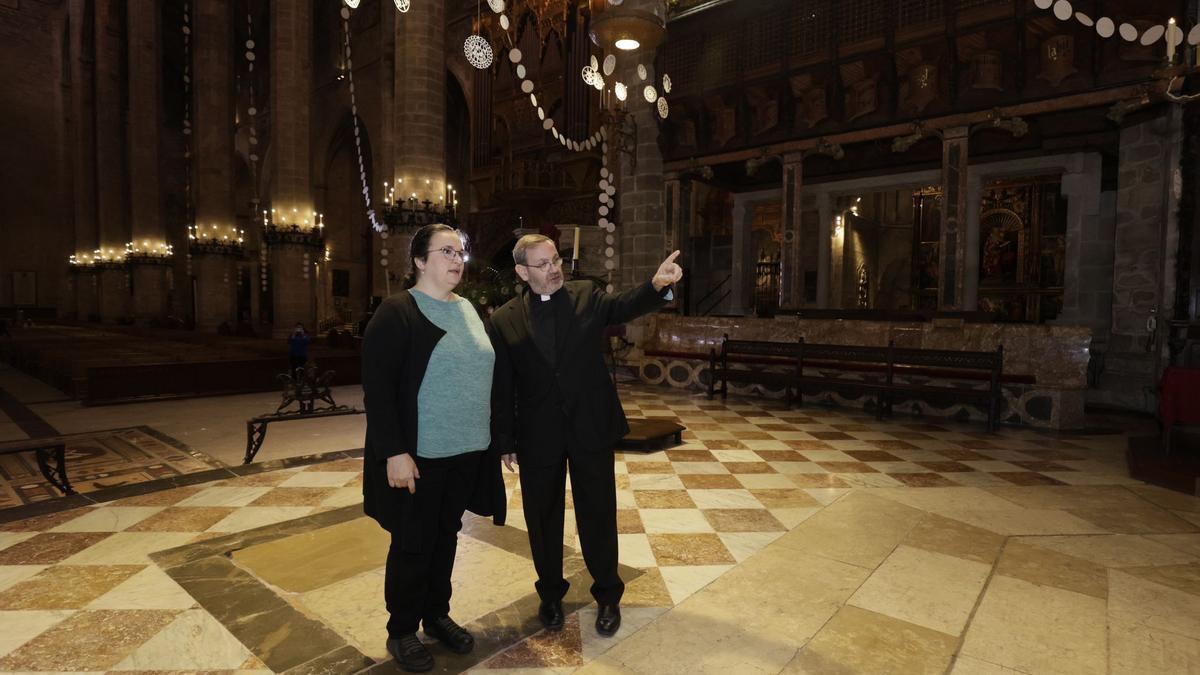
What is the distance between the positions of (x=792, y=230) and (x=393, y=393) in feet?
29.9

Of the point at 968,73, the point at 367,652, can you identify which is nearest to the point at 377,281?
the point at 968,73

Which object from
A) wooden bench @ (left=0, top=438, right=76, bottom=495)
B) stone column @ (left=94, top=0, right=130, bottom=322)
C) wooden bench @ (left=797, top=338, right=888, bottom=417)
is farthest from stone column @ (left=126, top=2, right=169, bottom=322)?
wooden bench @ (left=797, top=338, right=888, bottom=417)

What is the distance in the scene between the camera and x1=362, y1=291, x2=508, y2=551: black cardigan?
1841 mm

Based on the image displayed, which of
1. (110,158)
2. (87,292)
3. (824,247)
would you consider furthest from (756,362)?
(87,292)

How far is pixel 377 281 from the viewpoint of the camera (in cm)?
2109

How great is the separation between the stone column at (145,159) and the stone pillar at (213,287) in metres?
5.30

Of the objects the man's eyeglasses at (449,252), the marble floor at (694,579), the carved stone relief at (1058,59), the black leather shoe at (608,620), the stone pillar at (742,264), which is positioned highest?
the carved stone relief at (1058,59)

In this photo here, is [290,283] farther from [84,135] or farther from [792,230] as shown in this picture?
[84,135]

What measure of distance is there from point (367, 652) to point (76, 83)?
3414 cm

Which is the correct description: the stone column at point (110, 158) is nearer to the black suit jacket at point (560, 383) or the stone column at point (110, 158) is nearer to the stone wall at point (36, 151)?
the stone wall at point (36, 151)

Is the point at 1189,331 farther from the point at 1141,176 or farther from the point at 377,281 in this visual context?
→ the point at 377,281

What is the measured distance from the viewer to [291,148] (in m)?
15.8

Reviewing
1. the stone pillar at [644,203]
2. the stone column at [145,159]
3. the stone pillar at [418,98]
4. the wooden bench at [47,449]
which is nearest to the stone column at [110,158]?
the stone column at [145,159]

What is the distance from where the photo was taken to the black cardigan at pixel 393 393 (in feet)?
6.04
